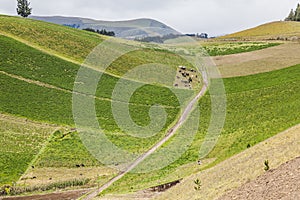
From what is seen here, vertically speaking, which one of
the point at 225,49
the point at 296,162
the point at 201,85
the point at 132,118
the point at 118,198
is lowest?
the point at 118,198

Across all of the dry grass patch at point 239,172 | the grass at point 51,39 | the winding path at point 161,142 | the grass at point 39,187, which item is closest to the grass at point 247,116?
the winding path at point 161,142

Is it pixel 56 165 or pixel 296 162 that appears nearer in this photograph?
pixel 296 162

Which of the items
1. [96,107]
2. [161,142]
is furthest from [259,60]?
[161,142]

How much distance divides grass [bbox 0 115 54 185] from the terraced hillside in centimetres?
11

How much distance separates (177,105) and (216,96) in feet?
23.5

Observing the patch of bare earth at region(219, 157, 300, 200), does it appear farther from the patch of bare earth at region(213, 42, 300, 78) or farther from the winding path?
the patch of bare earth at region(213, 42, 300, 78)

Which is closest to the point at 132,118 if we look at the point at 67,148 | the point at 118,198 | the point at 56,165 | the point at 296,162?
the point at 67,148

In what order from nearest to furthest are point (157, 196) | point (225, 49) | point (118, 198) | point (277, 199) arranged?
1. point (277, 199)
2. point (157, 196)
3. point (118, 198)
4. point (225, 49)

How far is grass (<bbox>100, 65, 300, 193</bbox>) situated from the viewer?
32.3 metres

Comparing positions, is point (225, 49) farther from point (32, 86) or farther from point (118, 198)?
point (118, 198)

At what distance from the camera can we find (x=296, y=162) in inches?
705

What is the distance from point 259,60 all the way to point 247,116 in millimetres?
38196

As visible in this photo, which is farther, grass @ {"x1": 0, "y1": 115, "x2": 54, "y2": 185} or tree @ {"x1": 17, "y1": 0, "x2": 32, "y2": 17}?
tree @ {"x1": 17, "y1": 0, "x2": 32, "y2": 17}

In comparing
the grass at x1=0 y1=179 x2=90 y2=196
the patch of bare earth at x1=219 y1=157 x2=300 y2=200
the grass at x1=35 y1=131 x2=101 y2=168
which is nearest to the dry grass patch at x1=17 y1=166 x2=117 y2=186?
the grass at x1=0 y1=179 x2=90 y2=196
